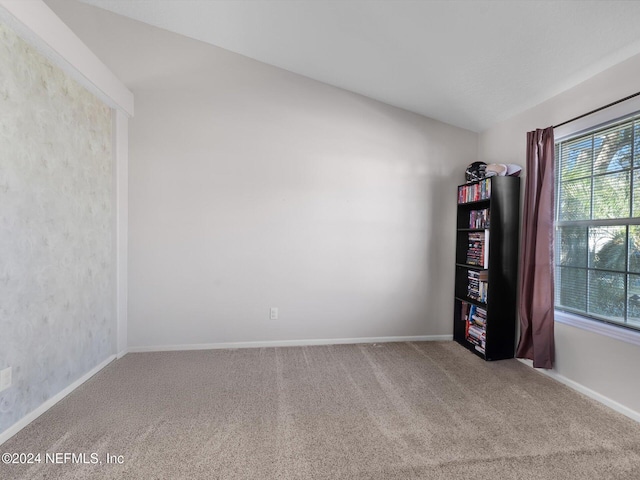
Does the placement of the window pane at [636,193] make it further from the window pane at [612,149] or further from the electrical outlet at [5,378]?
the electrical outlet at [5,378]

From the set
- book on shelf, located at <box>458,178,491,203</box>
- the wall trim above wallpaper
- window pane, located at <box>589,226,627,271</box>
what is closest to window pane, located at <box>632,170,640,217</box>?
window pane, located at <box>589,226,627,271</box>

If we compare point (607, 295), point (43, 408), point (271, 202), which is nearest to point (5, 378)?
point (43, 408)

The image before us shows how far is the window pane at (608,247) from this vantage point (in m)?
1.99

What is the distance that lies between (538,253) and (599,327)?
2.12 feet

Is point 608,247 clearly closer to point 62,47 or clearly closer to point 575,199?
point 575,199

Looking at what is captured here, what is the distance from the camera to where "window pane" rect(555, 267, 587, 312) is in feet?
7.39

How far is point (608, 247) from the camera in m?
2.07

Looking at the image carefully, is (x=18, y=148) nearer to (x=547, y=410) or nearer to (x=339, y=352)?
(x=339, y=352)

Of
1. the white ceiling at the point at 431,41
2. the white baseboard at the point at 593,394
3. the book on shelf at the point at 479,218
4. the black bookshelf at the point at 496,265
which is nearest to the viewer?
the white ceiling at the point at 431,41

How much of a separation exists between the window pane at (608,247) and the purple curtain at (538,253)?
0.25 m

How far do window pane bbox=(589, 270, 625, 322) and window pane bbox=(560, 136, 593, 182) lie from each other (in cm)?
79

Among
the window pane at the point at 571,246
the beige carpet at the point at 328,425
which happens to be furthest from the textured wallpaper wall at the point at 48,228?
the window pane at the point at 571,246

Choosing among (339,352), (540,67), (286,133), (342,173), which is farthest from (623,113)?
(339,352)

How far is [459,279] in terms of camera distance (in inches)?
126
